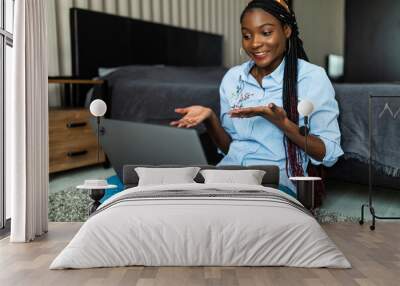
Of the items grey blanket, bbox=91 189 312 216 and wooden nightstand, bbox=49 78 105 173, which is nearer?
grey blanket, bbox=91 189 312 216

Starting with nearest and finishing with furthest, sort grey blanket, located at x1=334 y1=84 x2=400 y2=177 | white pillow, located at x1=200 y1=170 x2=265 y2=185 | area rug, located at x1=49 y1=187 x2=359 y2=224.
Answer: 1. white pillow, located at x1=200 y1=170 x2=265 y2=185
2. grey blanket, located at x1=334 y1=84 x2=400 y2=177
3. area rug, located at x1=49 y1=187 x2=359 y2=224

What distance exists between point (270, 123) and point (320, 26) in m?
0.87

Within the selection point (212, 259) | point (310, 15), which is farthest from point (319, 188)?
point (212, 259)

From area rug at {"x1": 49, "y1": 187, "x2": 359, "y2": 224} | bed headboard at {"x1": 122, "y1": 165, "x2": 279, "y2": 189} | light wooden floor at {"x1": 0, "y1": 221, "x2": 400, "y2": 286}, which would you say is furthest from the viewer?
area rug at {"x1": 49, "y1": 187, "x2": 359, "y2": 224}

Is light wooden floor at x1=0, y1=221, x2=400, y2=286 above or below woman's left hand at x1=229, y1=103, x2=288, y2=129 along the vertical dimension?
below

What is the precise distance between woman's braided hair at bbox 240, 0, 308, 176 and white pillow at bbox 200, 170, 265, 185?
0.33 m

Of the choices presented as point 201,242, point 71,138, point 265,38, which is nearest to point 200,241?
point 201,242

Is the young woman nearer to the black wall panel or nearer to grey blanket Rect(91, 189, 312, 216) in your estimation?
the black wall panel

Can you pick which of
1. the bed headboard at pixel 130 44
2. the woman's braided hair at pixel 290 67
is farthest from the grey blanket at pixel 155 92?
the woman's braided hair at pixel 290 67

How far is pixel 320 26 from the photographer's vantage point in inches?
185

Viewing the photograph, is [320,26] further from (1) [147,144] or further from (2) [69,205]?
(2) [69,205]

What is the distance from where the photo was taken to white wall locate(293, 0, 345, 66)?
471 centimetres

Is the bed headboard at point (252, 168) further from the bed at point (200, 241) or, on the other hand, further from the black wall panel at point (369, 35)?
the bed at point (200, 241)

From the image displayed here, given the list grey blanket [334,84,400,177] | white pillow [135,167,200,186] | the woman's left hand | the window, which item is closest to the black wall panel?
grey blanket [334,84,400,177]
